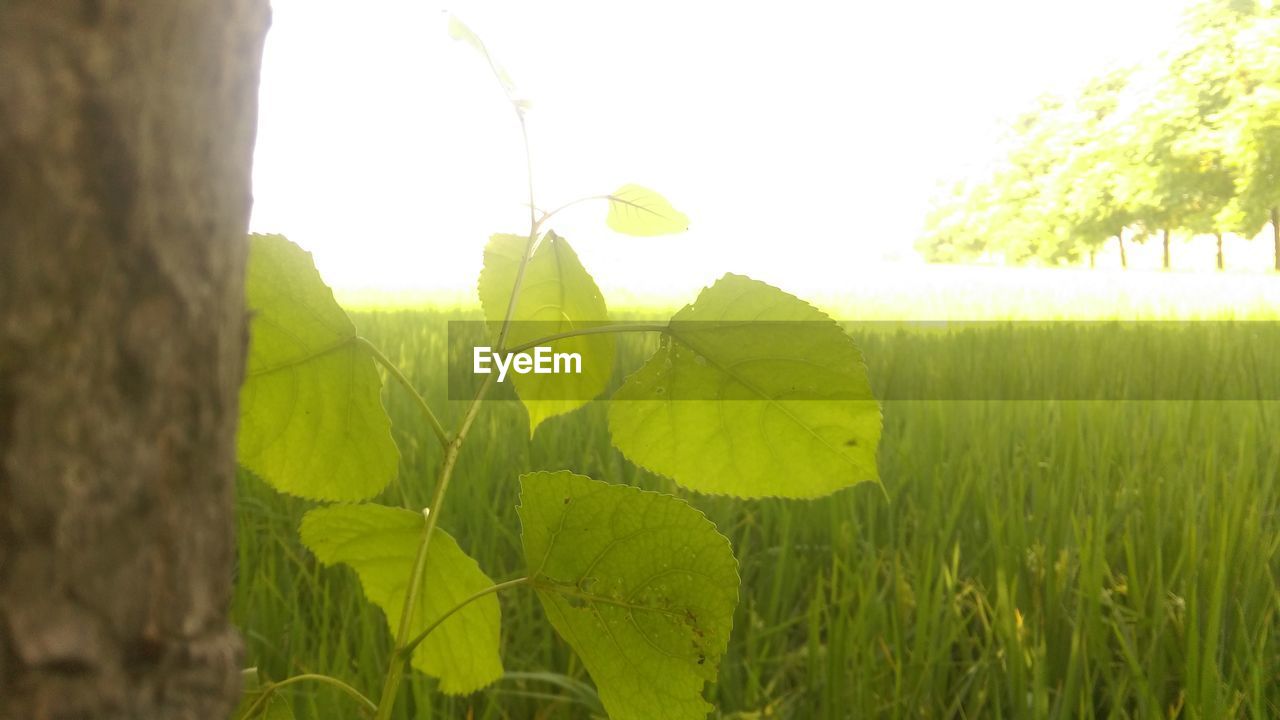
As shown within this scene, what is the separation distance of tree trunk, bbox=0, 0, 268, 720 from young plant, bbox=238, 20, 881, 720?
0.13m

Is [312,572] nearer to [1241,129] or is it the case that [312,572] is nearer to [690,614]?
[690,614]

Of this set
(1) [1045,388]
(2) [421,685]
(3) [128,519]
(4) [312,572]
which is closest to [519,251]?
(3) [128,519]

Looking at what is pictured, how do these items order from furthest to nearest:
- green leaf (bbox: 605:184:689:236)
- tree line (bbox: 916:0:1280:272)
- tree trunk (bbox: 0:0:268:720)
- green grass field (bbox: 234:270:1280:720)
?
tree line (bbox: 916:0:1280:272) < green grass field (bbox: 234:270:1280:720) < green leaf (bbox: 605:184:689:236) < tree trunk (bbox: 0:0:268:720)

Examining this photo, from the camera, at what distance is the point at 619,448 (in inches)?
15.5

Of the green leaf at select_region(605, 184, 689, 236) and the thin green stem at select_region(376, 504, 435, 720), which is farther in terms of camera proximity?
the green leaf at select_region(605, 184, 689, 236)

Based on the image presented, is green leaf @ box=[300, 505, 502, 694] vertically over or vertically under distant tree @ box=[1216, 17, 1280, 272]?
under

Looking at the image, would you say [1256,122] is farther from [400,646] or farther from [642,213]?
[400,646]

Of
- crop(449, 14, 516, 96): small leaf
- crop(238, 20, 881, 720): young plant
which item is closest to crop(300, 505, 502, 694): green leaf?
crop(238, 20, 881, 720): young plant

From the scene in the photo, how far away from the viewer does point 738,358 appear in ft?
1.36

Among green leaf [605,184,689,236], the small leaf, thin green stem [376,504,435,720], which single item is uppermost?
the small leaf

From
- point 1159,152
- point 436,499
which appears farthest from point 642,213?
point 1159,152

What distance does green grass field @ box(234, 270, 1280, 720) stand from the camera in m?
0.91

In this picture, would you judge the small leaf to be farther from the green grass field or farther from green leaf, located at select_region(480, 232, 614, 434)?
the green grass field

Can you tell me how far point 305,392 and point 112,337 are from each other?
0.62 ft
